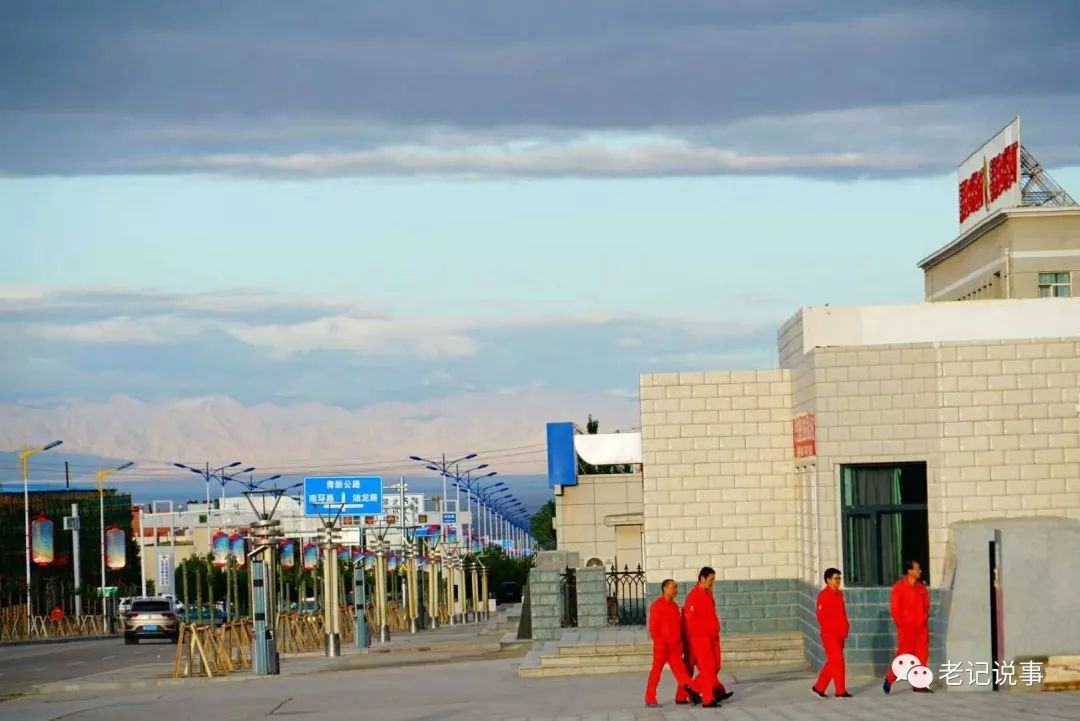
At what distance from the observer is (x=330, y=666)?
34.0 m

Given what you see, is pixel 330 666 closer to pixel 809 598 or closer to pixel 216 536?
pixel 809 598

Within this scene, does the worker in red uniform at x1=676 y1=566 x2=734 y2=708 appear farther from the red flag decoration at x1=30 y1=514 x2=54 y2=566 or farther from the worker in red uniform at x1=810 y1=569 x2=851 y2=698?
the red flag decoration at x1=30 y1=514 x2=54 y2=566

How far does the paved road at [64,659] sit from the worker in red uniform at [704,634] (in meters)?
16.4

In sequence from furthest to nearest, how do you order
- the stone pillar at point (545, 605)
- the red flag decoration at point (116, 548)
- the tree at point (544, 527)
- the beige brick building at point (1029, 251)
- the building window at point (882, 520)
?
the tree at point (544, 527)
the red flag decoration at point (116, 548)
the beige brick building at point (1029, 251)
the stone pillar at point (545, 605)
the building window at point (882, 520)

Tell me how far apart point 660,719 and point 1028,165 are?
54.0 metres

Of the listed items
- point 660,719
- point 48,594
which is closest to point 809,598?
point 660,719

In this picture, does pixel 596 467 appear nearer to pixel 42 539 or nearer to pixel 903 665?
pixel 42 539

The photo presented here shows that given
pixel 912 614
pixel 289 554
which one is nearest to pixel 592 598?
pixel 912 614

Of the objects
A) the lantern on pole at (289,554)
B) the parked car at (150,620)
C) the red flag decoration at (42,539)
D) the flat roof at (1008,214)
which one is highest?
the flat roof at (1008,214)

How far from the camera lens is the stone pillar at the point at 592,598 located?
29500 mm

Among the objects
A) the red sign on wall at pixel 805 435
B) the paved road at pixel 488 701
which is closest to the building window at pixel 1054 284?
the paved road at pixel 488 701

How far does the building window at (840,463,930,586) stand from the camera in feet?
74.9

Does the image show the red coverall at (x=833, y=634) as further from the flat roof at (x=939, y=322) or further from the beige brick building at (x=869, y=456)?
the flat roof at (x=939, y=322)

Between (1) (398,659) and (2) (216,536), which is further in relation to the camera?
(2) (216,536)
